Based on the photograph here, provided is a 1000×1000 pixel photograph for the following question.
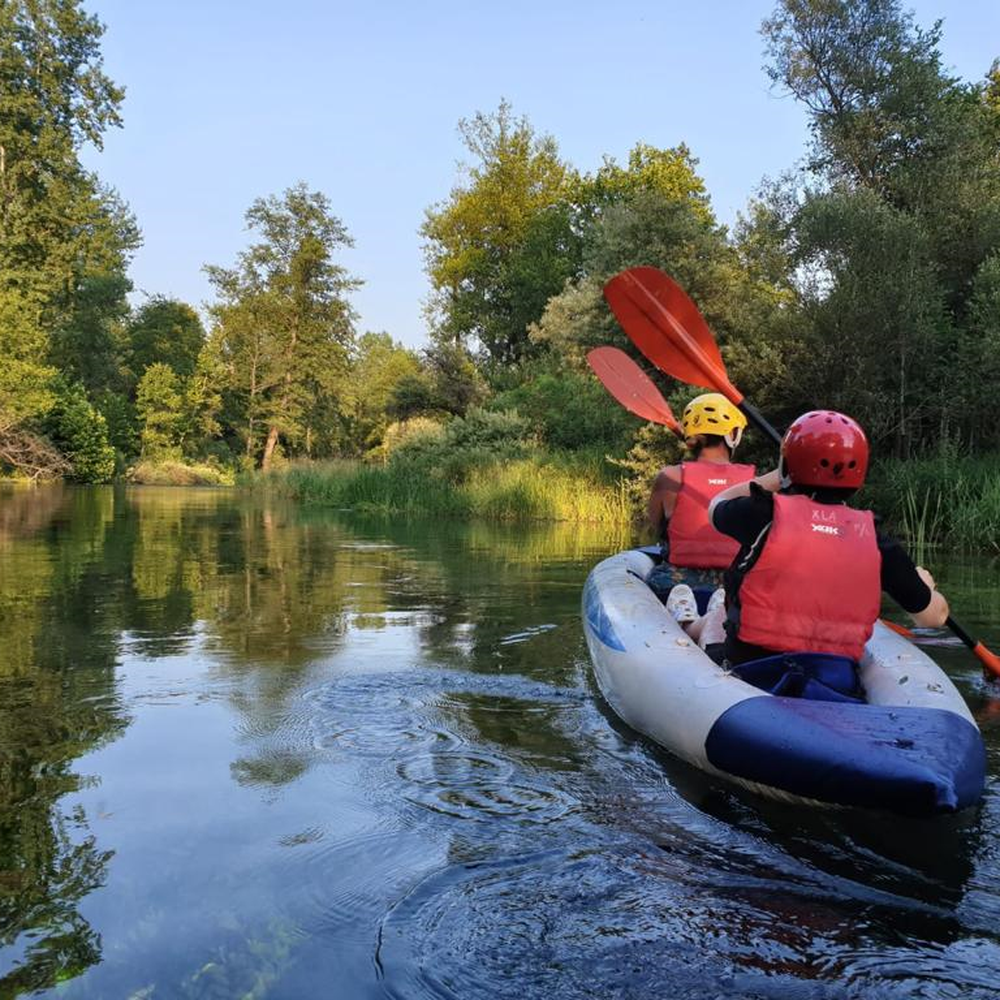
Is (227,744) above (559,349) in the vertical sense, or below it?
below

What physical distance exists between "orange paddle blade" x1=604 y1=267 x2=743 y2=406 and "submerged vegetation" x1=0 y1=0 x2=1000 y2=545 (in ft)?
20.5

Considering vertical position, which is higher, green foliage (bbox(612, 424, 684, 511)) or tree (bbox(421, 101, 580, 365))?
tree (bbox(421, 101, 580, 365))

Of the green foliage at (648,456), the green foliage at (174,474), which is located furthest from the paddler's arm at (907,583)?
the green foliage at (174,474)

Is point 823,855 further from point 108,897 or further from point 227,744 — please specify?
point 227,744

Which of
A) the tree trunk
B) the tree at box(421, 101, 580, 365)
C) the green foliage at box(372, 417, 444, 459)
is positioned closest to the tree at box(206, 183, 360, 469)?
the tree trunk

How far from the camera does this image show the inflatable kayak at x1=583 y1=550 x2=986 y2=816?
2453 mm

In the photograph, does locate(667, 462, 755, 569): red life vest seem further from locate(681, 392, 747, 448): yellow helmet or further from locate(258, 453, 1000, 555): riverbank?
locate(258, 453, 1000, 555): riverbank

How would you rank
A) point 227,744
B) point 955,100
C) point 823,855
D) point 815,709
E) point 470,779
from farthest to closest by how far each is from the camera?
point 955,100
point 227,744
point 470,779
point 815,709
point 823,855

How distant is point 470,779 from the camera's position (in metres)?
3.03

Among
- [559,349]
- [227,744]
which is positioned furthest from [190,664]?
[559,349]

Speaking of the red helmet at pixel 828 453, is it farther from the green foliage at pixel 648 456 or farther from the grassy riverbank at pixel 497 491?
the grassy riverbank at pixel 497 491

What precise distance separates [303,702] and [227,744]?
0.59 m

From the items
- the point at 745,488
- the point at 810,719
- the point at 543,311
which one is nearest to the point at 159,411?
the point at 543,311

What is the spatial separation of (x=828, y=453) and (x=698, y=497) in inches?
60.7
